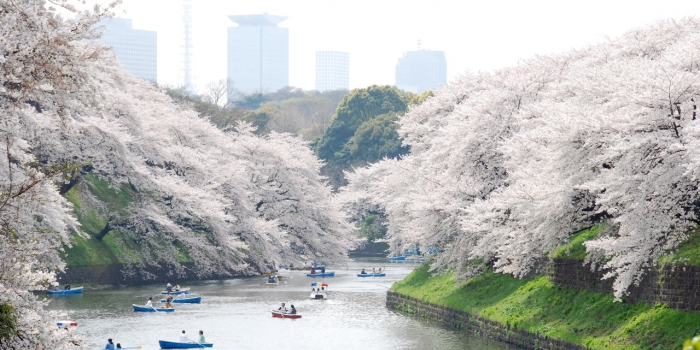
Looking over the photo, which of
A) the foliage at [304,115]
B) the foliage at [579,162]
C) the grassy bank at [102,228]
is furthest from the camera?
the foliage at [304,115]

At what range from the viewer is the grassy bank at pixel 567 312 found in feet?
72.5

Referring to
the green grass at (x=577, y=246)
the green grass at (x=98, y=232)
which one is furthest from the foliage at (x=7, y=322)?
the green grass at (x=98, y=232)

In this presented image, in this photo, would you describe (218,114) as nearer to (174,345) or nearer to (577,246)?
(174,345)

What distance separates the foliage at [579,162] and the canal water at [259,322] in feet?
12.9

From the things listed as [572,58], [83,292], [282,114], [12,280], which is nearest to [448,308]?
[572,58]

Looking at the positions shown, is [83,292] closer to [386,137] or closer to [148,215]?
[148,215]

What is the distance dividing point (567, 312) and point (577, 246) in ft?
11.4

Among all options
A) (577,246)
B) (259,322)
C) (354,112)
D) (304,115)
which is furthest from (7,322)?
Answer: (304,115)

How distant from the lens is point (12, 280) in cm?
1279

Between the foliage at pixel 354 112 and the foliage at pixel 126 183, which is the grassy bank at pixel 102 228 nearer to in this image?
the foliage at pixel 126 183

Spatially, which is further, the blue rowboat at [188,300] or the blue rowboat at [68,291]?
the blue rowboat at [68,291]

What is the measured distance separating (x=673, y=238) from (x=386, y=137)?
79512 mm

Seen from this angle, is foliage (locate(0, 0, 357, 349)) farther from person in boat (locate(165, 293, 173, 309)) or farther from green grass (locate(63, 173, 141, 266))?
person in boat (locate(165, 293, 173, 309))

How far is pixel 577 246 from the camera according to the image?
30516 mm
